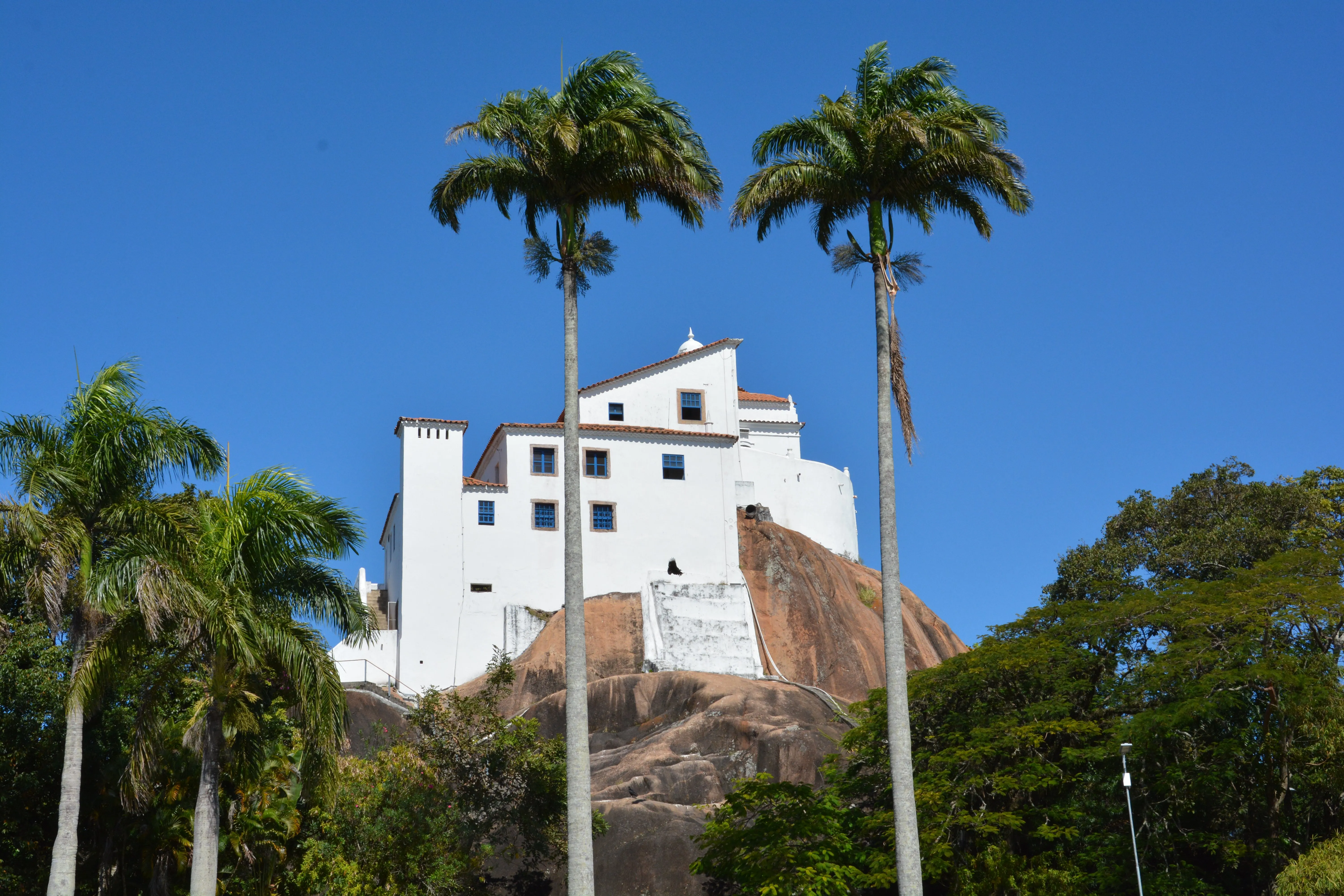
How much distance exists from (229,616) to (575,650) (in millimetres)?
5180

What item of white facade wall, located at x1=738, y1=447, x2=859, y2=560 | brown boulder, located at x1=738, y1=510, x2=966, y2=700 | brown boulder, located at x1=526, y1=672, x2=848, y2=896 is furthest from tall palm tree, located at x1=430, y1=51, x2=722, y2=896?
white facade wall, located at x1=738, y1=447, x2=859, y2=560

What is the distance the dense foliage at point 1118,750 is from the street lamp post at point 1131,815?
19cm

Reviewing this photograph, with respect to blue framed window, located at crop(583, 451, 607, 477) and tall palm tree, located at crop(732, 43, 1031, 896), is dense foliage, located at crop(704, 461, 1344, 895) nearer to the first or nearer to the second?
tall palm tree, located at crop(732, 43, 1031, 896)

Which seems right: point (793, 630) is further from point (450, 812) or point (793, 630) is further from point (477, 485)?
point (450, 812)

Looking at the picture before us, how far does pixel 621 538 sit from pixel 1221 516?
2221cm

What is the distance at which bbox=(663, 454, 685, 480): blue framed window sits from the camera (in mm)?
55000

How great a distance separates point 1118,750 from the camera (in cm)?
2741

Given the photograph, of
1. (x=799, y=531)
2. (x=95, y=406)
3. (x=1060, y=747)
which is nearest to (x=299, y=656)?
(x=95, y=406)

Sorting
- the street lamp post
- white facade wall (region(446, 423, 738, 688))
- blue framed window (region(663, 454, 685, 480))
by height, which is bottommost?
the street lamp post

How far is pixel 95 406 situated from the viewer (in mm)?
23156

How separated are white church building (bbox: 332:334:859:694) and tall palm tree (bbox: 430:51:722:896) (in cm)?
2708

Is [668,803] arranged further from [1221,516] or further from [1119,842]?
[1221,516]

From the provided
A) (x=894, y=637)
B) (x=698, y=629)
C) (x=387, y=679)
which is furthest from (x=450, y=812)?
(x=698, y=629)

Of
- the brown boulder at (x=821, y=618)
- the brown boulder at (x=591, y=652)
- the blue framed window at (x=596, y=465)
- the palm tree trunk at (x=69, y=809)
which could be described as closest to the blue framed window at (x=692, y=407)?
the blue framed window at (x=596, y=465)
